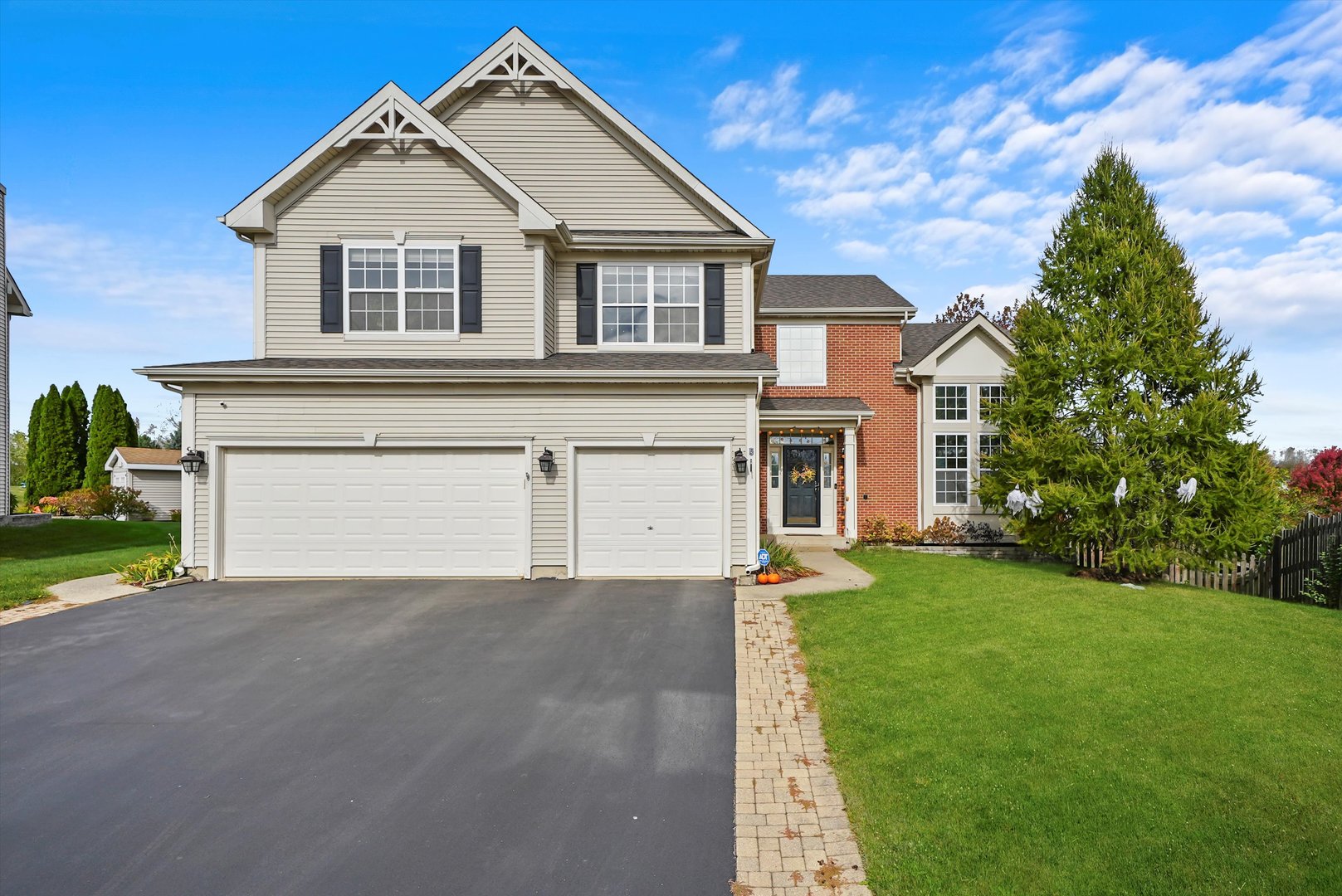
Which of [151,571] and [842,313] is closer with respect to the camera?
[151,571]

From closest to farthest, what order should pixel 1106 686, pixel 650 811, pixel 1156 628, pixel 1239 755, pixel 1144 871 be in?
pixel 1144 871 → pixel 650 811 → pixel 1239 755 → pixel 1106 686 → pixel 1156 628

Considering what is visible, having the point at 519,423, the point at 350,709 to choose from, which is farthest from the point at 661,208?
the point at 350,709

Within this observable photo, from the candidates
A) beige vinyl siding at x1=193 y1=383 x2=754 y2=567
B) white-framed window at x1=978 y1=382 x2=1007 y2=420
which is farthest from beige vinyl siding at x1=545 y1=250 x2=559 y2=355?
white-framed window at x1=978 y1=382 x2=1007 y2=420

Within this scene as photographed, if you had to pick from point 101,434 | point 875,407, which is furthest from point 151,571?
point 101,434

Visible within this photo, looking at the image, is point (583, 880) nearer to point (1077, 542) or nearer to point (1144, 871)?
point (1144, 871)

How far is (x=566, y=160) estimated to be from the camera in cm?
1433

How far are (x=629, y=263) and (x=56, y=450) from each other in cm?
3781

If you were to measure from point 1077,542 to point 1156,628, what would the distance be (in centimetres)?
482

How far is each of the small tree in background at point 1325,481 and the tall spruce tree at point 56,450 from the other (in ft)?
164

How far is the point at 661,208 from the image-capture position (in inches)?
556

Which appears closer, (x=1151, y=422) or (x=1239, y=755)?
(x=1239, y=755)

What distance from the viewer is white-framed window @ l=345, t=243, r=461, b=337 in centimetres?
1280

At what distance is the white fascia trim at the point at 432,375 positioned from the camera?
11523mm

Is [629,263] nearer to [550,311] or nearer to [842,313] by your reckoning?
[550,311]
